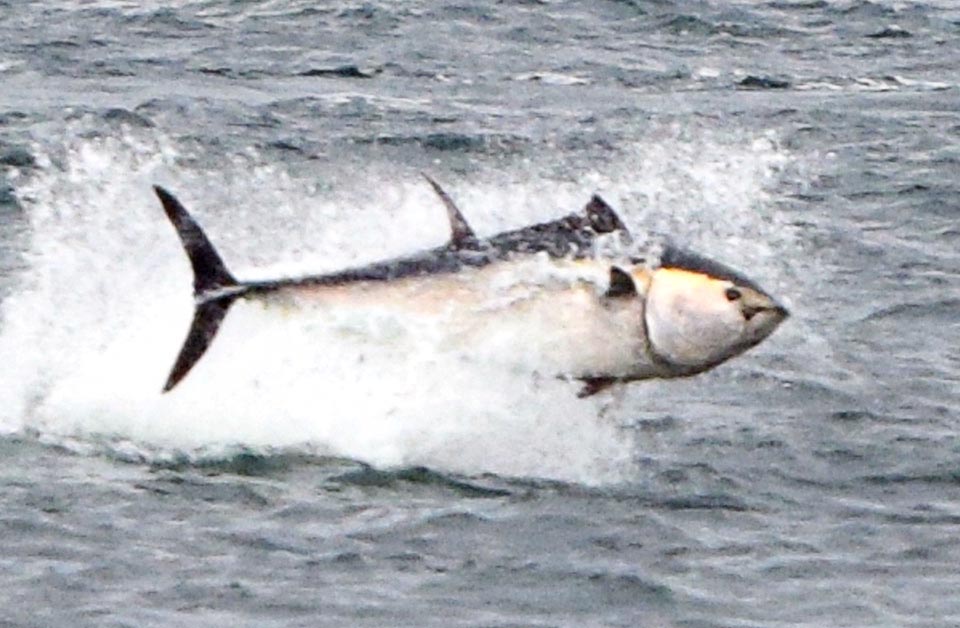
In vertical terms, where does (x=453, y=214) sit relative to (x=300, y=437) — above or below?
above

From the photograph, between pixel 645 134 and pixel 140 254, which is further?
pixel 645 134

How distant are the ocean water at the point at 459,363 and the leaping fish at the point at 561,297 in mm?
394

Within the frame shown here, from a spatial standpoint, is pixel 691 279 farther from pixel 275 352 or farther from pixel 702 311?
pixel 275 352

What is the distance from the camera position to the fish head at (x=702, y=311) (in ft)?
35.5

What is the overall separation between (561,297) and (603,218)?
0.38 meters

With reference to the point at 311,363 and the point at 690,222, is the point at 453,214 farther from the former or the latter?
the point at 690,222

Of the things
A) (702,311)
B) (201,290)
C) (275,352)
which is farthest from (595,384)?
(275,352)

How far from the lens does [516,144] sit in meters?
19.2

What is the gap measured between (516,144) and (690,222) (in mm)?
2605

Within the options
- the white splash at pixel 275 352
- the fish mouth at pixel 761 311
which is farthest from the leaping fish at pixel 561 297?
the white splash at pixel 275 352

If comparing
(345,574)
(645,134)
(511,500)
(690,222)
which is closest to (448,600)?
(345,574)

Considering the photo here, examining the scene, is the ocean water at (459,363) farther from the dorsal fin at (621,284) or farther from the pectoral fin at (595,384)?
the dorsal fin at (621,284)

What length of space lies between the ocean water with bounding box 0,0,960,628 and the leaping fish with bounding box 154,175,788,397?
1.29 feet

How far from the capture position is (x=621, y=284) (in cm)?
1091
